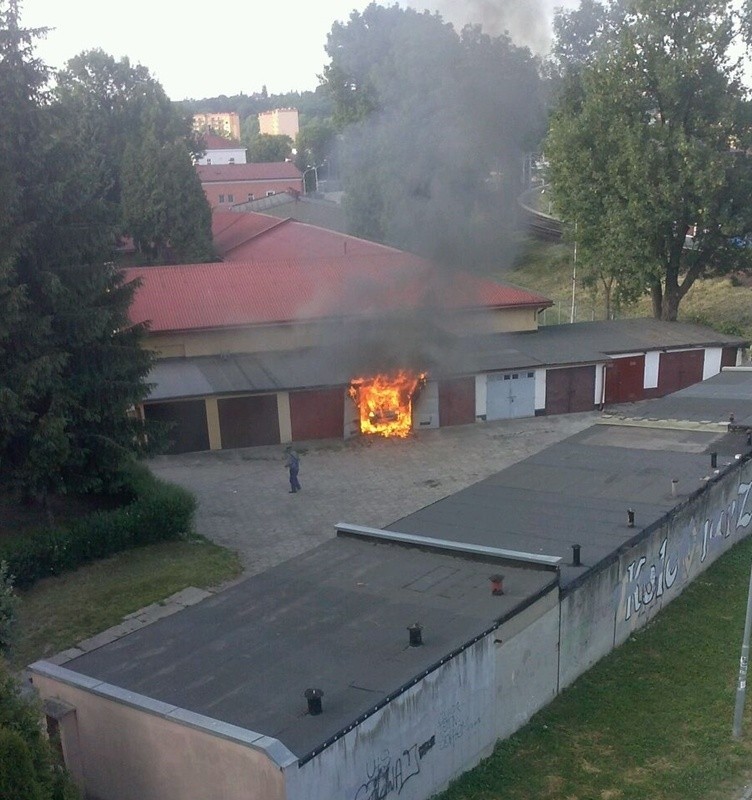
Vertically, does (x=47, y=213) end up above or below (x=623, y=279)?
above

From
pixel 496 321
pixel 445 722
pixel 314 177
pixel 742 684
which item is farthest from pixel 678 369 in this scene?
pixel 314 177

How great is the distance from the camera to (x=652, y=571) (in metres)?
14.7

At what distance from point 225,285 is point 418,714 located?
25.5 m

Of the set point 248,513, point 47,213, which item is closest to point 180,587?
point 248,513

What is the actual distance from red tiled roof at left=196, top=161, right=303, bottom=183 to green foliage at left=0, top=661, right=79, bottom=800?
67408mm

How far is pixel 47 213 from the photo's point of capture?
1705 centimetres

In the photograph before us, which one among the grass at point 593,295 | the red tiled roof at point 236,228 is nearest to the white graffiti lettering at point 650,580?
the grass at point 593,295

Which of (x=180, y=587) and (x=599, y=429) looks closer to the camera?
(x=180, y=587)

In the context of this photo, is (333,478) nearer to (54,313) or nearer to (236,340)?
(236,340)

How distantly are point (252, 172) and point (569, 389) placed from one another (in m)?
51.9

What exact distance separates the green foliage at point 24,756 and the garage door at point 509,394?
22.1 meters

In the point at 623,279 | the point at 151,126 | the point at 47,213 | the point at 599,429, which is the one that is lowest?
the point at 599,429

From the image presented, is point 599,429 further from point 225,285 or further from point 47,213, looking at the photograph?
point 225,285

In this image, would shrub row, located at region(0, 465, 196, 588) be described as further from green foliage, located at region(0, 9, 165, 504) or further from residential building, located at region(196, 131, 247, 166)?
residential building, located at region(196, 131, 247, 166)
